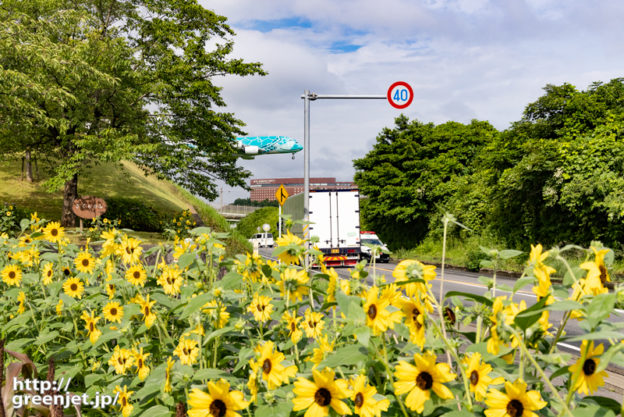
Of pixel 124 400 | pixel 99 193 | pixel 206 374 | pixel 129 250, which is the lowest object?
pixel 124 400

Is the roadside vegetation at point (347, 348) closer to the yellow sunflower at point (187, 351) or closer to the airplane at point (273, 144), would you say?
the yellow sunflower at point (187, 351)

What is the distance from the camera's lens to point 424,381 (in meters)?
1.13

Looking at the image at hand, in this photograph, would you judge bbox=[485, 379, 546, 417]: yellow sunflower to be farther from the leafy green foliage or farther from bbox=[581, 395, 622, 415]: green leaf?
the leafy green foliage

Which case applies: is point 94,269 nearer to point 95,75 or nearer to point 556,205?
point 95,75

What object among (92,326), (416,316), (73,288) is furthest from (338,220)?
(416,316)

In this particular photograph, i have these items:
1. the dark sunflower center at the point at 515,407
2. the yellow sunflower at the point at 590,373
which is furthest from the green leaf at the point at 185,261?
the yellow sunflower at the point at 590,373

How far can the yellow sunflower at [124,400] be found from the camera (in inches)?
67.4

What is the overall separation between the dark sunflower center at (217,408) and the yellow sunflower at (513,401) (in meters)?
0.63

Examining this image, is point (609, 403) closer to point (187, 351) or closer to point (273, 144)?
point (187, 351)

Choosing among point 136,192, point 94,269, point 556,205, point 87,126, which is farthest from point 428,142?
point 94,269

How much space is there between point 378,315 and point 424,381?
0.18 metres

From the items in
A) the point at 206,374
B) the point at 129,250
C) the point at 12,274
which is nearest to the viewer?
the point at 206,374

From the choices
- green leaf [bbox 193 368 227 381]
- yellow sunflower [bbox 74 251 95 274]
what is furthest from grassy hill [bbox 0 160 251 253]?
green leaf [bbox 193 368 227 381]

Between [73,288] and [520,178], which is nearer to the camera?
[73,288]
